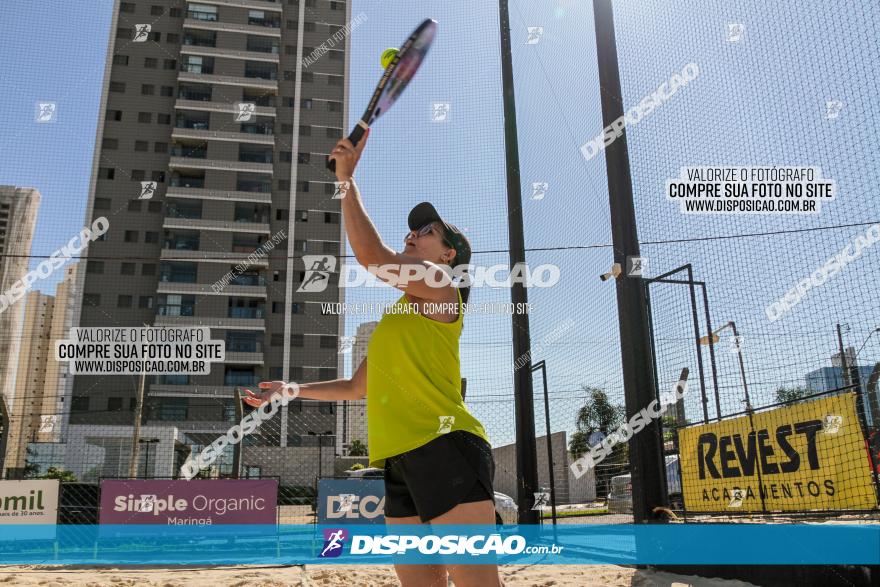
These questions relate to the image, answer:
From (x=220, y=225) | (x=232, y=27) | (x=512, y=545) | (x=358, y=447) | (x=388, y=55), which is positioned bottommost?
(x=512, y=545)

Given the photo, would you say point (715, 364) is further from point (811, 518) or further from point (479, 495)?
point (479, 495)

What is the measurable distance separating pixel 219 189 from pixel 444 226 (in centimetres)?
4200

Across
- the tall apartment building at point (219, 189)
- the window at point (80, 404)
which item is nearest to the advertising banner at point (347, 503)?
the tall apartment building at point (219, 189)

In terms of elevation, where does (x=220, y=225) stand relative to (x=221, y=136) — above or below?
below

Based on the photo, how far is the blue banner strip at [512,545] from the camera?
3.93 metres

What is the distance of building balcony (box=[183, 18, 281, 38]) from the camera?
4347 cm

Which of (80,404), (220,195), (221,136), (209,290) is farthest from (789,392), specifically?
(221,136)

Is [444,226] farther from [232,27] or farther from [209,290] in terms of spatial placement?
[232,27]

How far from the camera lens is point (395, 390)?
6.41 ft

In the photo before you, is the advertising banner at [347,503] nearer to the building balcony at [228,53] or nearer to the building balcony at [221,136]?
the building balcony at [221,136]

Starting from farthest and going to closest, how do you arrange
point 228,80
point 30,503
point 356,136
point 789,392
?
point 228,80
point 30,503
point 789,392
point 356,136

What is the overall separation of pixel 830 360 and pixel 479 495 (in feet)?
13.8

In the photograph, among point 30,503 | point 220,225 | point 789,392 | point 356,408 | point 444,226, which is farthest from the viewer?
point 220,225

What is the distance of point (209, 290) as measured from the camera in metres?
39.1
